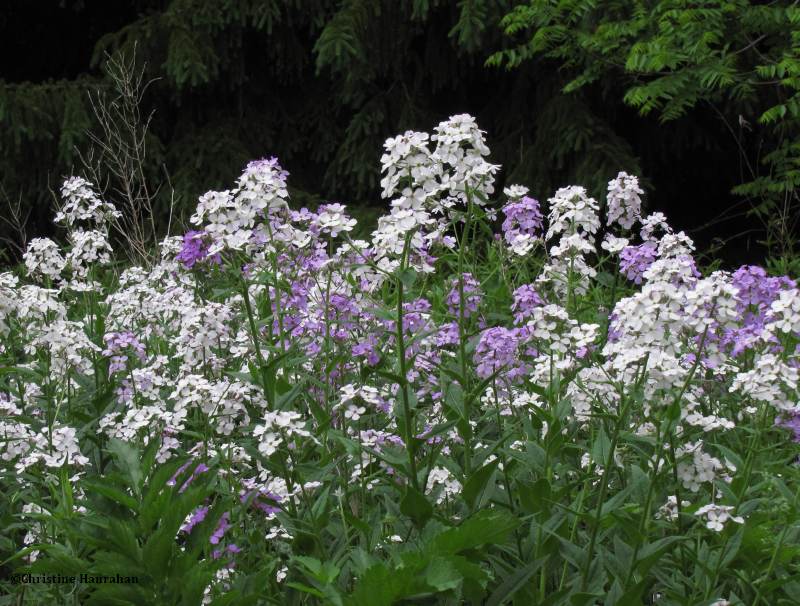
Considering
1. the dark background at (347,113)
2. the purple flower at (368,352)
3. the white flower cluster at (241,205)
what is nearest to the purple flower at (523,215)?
the purple flower at (368,352)

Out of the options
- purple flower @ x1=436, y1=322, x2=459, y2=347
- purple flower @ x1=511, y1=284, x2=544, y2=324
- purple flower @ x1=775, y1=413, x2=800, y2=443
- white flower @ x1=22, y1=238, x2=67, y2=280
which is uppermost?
white flower @ x1=22, y1=238, x2=67, y2=280

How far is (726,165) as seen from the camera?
360 inches

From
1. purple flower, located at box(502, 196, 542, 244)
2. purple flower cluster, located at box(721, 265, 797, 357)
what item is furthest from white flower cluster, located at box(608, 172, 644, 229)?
purple flower cluster, located at box(721, 265, 797, 357)

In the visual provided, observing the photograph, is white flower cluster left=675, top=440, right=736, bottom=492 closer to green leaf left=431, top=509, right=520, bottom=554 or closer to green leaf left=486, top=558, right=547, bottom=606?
green leaf left=486, top=558, right=547, bottom=606

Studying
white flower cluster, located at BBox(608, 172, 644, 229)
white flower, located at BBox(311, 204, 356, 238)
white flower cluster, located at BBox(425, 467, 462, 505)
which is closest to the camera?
white flower, located at BBox(311, 204, 356, 238)

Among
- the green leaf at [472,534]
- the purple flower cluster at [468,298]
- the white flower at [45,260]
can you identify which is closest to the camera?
the green leaf at [472,534]

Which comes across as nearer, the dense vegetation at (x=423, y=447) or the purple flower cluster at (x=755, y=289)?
the dense vegetation at (x=423, y=447)

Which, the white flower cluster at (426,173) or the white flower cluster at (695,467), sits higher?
the white flower cluster at (426,173)

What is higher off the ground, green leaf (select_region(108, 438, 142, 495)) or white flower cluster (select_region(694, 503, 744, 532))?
green leaf (select_region(108, 438, 142, 495))

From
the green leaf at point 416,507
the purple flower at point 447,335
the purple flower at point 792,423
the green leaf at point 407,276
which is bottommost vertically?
the green leaf at point 416,507

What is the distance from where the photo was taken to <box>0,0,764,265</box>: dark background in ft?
25.4

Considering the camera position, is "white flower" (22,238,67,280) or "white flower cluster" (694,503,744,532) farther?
"white flower" (22,238,67,280)

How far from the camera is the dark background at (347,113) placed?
25.4 ft

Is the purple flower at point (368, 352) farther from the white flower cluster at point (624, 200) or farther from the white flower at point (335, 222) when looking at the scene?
the white flower cluster at point (624, 200)
